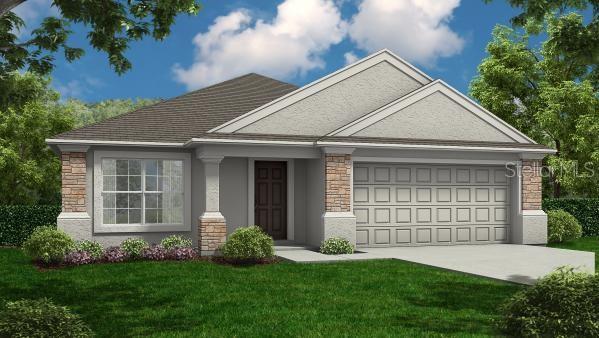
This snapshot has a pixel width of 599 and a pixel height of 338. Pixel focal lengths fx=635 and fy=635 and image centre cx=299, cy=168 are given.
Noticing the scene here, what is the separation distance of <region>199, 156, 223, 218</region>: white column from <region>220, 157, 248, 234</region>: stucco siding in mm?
1392

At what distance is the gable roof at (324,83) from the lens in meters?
18.3

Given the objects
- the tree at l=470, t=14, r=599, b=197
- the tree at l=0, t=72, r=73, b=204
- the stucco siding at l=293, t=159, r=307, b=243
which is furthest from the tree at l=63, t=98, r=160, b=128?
the stucco siding at l=293, t=159, r=307, b=243

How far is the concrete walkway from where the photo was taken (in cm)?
1473

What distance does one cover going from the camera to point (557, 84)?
35.5 m

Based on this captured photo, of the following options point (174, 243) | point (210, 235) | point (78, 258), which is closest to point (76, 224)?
point (78, 258)

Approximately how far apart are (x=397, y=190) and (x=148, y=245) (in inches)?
308

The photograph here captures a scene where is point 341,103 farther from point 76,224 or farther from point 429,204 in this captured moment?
point 76,224

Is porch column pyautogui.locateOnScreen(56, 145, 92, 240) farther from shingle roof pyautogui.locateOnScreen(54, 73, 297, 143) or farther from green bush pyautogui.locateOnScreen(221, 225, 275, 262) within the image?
green bush pyautogui.locateOnScreen(221, 225, 275, 262)

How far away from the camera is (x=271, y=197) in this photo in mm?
20203

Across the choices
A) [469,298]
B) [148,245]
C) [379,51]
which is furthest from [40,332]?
[379,51]

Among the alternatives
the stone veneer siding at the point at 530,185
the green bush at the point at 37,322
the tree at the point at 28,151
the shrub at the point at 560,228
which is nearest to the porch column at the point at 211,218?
the green bush at the point at 37,322

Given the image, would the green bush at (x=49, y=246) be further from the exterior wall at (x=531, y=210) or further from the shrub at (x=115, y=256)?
the exterior wall at (x=531, y=210)

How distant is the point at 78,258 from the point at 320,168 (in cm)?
732

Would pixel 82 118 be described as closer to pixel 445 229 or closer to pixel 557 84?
pixel 557 84
